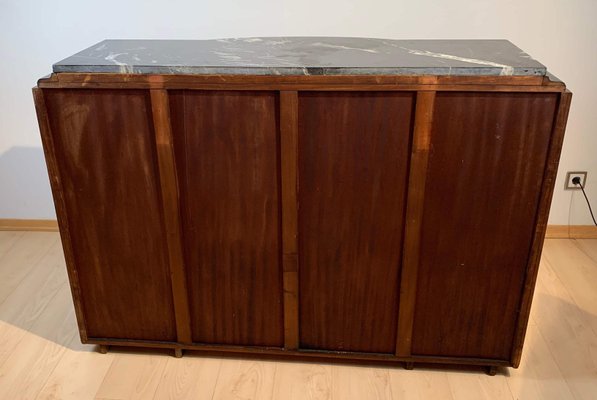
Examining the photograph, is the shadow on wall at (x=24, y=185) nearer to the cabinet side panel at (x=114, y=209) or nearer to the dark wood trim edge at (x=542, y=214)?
the cabinet side panel at (x=114, y=209)

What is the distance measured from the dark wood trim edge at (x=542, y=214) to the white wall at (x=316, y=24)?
0.84 m

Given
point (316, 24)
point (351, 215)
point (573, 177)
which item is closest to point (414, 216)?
point (351, 215)

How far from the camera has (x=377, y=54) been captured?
1.53 metres

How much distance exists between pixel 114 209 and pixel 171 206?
0.54 feet

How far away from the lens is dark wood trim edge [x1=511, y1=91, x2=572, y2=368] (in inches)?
54.1

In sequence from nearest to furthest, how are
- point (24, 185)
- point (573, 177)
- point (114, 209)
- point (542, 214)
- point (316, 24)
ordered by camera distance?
point (542, 214) → point (114, 209) → point (316, 24) → point (573, 177) → point (24, 185)

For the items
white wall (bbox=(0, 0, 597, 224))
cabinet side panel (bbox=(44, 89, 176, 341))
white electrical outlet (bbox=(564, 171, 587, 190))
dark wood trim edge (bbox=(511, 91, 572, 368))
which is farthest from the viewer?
white electrical outlet (bbox=(564, 171, 587, 190))

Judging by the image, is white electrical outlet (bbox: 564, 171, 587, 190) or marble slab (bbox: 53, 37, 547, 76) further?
white electrical outlet (bbox: 564, 171, 587, 190)

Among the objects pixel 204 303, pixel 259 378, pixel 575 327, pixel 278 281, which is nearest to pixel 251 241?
pixel 278 281

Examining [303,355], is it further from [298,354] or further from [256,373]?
[256,373]

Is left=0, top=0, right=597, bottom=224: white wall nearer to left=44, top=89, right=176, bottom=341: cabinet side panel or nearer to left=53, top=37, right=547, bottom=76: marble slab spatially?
left=53, top=37, right=547, bottom=76: marble slab

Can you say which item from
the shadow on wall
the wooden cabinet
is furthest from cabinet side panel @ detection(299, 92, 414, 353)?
the shadow on wall

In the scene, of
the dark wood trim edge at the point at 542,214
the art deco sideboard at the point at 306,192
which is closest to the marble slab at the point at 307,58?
the art deco sideboard at the point at 306,192

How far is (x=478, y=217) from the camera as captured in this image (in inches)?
59.6
